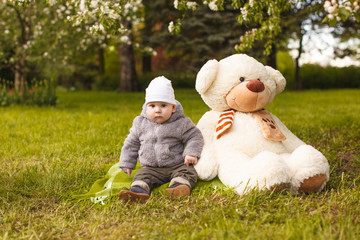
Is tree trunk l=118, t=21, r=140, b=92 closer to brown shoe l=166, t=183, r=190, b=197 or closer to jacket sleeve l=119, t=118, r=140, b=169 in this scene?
jacket sleeve l=119, t=118, r=140, b=169

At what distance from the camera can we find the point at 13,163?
11.3ft

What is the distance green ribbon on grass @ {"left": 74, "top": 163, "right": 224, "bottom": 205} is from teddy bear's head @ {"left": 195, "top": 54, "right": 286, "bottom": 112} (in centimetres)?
64

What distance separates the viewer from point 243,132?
9.30ft

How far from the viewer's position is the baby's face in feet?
9.18

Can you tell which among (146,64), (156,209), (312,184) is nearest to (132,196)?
(156,209)

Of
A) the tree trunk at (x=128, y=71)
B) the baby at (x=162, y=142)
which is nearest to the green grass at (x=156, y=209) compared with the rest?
the baby at (x=162, y=142)

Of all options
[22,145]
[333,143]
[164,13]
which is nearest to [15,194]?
[22,145]

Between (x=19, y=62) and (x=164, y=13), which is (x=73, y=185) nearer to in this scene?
(x=19, y=62)

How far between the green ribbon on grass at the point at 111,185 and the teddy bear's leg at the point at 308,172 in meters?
0.54

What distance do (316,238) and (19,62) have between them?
339 inches

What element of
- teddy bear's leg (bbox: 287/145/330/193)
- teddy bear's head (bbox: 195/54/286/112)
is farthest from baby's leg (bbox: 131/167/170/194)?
teddy bear's leg (bbox: 287/145/330/193)

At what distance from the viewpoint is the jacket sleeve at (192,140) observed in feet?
9.22

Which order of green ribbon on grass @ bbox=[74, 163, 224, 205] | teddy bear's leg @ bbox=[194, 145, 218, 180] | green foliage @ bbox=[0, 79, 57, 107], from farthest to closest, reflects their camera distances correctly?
green foliage @ bbox=[0, 79, 57, 107]
teddy bear's leg @ bbox=[194, 145, 218, 180]
green ribbon on grass @ bbox=[74, 163, 224, 205]

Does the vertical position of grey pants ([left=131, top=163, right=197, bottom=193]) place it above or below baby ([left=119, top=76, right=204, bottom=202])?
below
